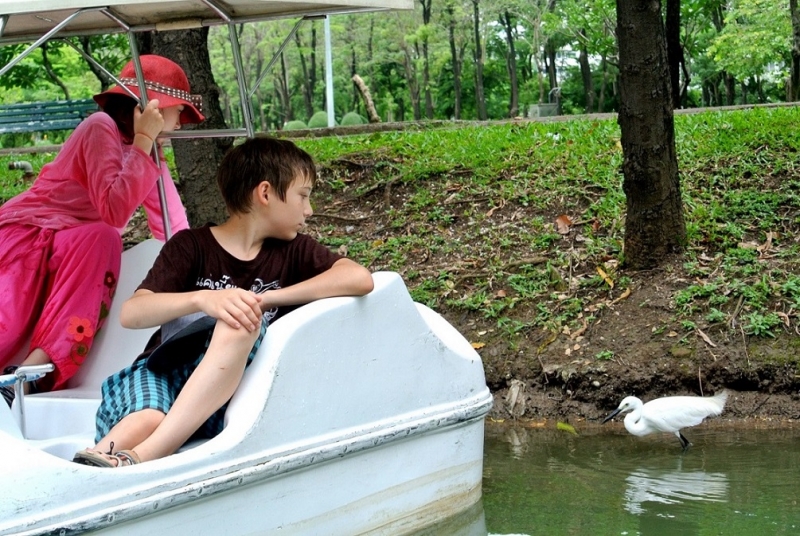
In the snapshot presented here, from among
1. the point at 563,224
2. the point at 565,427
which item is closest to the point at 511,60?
the point at 563,224

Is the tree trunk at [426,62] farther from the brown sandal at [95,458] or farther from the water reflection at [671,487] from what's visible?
the brown sandal at [95,458]

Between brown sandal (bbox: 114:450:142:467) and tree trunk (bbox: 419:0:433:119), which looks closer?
brown sandal (bbox: 114:450:142:467)

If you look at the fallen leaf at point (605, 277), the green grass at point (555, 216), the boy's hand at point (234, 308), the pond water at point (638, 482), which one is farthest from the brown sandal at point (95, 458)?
the fallen leaf at point (605, 277)

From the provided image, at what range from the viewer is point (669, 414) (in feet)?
16.5

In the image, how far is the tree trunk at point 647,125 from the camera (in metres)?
6.12

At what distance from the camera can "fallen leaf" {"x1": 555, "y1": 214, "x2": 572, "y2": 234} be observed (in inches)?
278

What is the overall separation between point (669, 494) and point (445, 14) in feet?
90.8

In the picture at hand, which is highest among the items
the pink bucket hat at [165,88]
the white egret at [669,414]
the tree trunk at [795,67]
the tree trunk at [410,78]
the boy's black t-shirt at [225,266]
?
the tree trunk at [410,78]

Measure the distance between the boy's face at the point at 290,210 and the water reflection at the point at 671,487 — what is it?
170 cm

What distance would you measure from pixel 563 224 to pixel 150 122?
3883mm

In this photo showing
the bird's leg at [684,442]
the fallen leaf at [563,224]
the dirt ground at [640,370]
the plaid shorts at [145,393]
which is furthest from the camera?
the fallen leaf at [563,224]

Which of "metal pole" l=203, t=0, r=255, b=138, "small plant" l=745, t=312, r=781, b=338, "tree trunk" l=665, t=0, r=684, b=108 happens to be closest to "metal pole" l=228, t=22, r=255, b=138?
"metal pole" l=203, t=0, r=255, b=138

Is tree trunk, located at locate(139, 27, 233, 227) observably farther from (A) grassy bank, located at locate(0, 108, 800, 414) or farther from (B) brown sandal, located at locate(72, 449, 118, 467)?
(B) brown sandal, located at locate(72, 449, 118, 467)

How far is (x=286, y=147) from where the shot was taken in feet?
11.4
